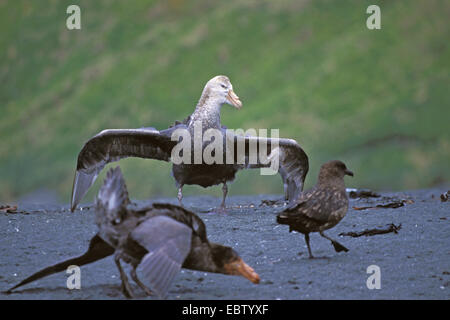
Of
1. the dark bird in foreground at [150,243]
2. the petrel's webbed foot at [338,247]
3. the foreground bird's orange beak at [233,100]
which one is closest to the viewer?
the dark bird in foreground at [150,243]

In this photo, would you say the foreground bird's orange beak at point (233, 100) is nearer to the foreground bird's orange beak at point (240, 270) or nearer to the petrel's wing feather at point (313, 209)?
the petrel's wing feather at point (313, 209)

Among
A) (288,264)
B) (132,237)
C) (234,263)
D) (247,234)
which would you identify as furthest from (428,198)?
(132,237)

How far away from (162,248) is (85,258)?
38.9 inches

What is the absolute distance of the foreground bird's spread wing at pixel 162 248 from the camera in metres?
5.48

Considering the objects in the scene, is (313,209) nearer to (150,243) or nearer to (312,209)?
(312,209)

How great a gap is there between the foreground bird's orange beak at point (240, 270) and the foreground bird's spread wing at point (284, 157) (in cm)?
494

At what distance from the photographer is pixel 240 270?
245 inches

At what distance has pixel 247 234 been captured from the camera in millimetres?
8617

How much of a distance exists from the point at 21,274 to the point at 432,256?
3.76m

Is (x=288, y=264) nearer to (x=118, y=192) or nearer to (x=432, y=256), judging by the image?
(x=432, y=256)

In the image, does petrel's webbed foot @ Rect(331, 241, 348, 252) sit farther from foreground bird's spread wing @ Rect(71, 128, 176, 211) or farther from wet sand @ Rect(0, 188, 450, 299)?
foreground bird's spread wing @ Rect(71, 128, 176, 211)

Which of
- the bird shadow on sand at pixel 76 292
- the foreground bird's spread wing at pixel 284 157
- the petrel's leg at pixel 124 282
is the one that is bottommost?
the bird shadow on sand at pixel 76 292

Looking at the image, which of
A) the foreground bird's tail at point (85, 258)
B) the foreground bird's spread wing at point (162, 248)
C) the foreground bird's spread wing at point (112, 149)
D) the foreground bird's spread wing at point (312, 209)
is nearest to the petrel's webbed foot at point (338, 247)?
the foreground bird's spread wing at point (312, 209)

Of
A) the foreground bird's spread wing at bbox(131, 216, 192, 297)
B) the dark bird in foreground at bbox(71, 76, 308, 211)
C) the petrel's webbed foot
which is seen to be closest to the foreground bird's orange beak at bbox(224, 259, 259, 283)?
the foreground bird's spread wing at bbox(131, 216, 192, 297)
